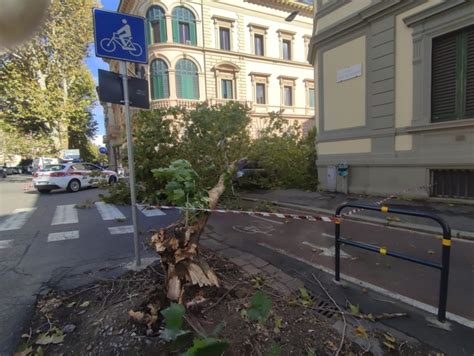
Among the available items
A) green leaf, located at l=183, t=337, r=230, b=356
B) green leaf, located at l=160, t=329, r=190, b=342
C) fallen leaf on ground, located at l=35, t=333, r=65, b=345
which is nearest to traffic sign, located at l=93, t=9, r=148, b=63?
fallen leaf on ground, located at l=35, t=333, r=65, b=345

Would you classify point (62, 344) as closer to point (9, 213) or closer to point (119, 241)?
point (119, 241)

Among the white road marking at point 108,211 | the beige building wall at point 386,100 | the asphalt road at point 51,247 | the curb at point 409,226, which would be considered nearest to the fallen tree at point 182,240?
the asphalt road at point 51,247

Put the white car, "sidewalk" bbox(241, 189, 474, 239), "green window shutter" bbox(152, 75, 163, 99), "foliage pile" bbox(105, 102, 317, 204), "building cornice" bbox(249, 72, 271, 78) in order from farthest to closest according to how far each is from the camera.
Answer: "building cornice" bbox(249, 72, 271, 78)
"green window shutter" bbox(152, 75, 163, 99)
the white car
"foliage pile" bbox(105, 102, 317, 204)
"sidewalk" bbox(241, 189, 474, 239)

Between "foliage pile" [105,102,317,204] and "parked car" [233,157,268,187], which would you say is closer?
"foliage pile" [105,102,317,204]

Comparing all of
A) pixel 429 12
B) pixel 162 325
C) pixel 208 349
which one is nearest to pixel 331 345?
pixel 208 349

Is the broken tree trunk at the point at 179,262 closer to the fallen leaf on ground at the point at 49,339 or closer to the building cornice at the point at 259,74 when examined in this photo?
the fallen leaf on ground at the point at 49,339

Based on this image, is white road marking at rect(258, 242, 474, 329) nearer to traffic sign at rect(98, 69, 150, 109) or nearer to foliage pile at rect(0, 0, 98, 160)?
traffic sign at rect(98, 69, 150, 109)

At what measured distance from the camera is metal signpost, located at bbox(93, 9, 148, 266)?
351 cm

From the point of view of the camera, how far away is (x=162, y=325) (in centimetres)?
248

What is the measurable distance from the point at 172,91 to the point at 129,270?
2256 cm

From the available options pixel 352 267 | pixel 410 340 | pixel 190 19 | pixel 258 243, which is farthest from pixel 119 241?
pixel 190 19

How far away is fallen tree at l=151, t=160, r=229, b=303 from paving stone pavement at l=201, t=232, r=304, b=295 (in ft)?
2.65

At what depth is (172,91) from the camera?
24344mm

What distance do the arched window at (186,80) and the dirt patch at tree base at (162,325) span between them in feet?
77.2
